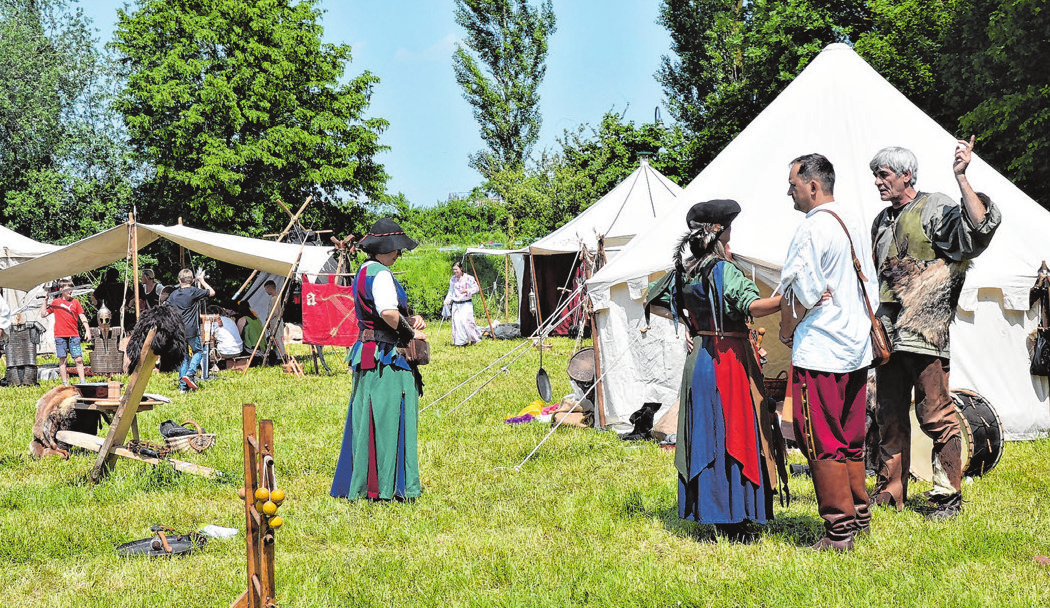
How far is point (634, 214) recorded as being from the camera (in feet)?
47.5

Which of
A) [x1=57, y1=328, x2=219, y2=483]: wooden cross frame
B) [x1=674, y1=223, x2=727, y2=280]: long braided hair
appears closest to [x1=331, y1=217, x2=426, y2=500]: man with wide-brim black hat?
[x1=57, y1=328, x2=219, y2=483]: wooden cross frame

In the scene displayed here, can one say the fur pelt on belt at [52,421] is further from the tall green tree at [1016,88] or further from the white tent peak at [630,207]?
the tall green tree at [1016,88]

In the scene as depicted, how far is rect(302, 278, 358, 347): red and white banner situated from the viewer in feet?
39.5

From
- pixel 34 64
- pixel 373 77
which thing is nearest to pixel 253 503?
pixel 373 77

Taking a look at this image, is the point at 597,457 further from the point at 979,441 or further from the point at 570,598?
the point at 570,598

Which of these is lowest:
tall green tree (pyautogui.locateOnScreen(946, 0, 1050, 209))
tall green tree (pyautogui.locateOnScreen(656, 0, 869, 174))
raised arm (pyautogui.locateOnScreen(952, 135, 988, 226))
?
raised arm (pyautogui.locateOnScreen(952, 135, 988, 226))

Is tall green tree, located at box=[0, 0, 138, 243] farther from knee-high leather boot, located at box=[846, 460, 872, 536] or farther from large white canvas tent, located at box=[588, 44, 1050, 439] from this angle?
knee-high leather boot, located at box=[846, 460, 872, 536]

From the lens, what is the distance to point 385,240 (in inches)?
203

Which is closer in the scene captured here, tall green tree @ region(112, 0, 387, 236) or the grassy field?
the grassy field

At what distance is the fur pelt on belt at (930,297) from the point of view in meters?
4.34

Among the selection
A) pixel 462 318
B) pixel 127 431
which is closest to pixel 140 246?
pixel 462 318

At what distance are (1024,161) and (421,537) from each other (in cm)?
1319

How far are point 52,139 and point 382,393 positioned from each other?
2667 cm

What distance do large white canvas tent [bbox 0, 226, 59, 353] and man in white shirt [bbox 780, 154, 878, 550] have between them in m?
14.6
